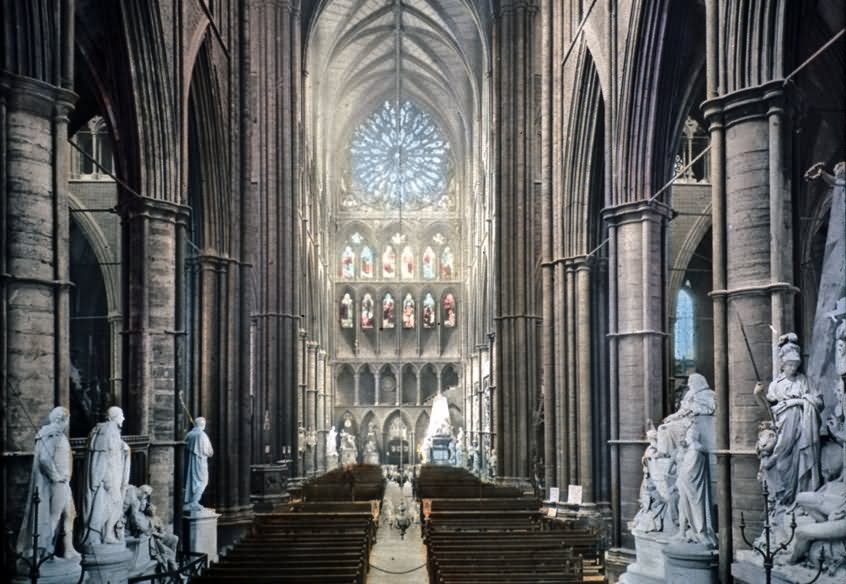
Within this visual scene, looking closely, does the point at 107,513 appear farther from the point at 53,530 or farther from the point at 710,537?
the point at 710,537

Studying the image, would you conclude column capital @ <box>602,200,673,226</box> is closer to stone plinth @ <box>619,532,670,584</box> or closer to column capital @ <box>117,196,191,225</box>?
stone plinth @ <box>619,532,670,584</box>

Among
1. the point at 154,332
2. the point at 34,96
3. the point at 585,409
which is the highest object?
the point at 34,96

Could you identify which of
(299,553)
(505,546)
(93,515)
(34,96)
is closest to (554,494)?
(505,546)

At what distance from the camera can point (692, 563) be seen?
13.2 m

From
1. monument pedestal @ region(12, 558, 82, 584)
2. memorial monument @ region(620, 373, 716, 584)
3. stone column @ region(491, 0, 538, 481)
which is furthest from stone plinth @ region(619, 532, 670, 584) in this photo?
stone column @ region(491, 0, 538, 481)

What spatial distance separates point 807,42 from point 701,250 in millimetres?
16700

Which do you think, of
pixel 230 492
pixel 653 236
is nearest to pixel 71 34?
pixel 653 236

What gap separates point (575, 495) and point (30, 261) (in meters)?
13.7

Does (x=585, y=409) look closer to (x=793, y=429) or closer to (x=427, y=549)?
(x=427, y=549)

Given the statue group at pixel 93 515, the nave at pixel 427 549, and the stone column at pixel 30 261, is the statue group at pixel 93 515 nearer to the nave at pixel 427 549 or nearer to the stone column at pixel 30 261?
the stone column at pixel 30 261

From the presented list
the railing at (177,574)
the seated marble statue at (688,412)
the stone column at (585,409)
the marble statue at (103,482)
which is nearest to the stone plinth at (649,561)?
the seated marble statue at (688,412)

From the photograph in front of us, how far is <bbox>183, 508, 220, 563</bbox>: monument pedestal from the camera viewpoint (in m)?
19.4

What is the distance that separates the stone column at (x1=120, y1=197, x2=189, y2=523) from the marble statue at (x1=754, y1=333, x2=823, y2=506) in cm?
1088

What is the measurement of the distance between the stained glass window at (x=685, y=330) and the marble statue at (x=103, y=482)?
90.7 feet
